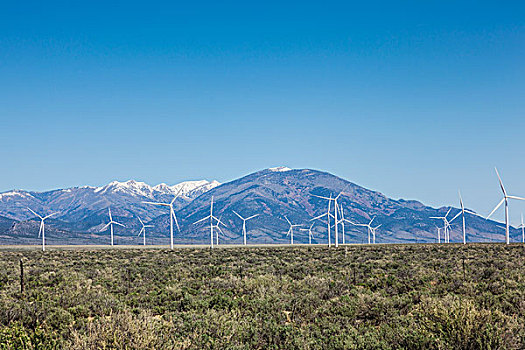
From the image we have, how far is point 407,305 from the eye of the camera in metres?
20.5

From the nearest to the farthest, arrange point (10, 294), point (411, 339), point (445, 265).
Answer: point (411, 339) → point (10, 294) → point (445, 265)

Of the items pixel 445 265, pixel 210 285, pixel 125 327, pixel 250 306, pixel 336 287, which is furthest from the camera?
pixel 445 265

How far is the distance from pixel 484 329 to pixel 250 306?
946 centimetres

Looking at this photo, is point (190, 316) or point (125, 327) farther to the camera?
point (190, 316)

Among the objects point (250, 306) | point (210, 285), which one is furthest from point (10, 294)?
point (250, 306)

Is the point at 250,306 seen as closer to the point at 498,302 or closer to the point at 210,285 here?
the point at 210,285

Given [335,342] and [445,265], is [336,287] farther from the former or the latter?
[445,265]

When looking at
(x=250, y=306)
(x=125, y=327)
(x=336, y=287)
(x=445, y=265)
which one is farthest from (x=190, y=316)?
(x=445, y=265)

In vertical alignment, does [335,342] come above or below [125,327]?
below

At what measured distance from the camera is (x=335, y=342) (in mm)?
15211

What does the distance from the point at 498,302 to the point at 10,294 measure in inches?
802

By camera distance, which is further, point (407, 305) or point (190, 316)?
point (407, 305)

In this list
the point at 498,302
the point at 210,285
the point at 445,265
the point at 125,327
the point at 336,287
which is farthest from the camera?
the point at 445,265

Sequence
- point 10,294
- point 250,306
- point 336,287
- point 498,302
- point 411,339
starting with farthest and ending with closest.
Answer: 1. point 336,287
2. point 10,294
3. point 250,306
4. point 498,302
5. point 411,339
